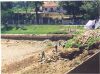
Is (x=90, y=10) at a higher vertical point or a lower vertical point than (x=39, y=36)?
higher

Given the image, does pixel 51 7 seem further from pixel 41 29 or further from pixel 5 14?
pixel 41 29


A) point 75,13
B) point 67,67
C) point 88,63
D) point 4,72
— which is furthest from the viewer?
point 75,13

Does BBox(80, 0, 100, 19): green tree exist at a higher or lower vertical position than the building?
higher

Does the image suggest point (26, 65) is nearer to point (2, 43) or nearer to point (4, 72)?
point (4, 72)

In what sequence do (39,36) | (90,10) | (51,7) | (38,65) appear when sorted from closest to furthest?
(38,65)
(39,36)
(90,10)
(51,7)

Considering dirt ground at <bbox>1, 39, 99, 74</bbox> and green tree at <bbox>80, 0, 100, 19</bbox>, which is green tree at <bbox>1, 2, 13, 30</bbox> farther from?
dirt ground at <bbox>1, 39, 99, 74</bbox>

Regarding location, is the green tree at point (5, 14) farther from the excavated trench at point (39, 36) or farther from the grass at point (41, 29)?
the excavated trench at point (39, 36)

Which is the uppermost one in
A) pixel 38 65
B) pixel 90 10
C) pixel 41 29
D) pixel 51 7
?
pixel 38 65

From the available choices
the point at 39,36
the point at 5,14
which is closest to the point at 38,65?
the point at 39,36

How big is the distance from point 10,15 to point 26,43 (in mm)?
5313

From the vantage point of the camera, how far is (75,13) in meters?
22.0

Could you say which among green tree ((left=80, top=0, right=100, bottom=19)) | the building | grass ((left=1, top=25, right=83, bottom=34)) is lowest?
grass ((left=1, top=25, right=83, bottom=34))

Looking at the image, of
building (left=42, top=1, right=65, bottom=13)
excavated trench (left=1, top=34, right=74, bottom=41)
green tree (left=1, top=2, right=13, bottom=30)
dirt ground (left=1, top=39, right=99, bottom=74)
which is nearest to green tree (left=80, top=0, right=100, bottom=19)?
excavated trench (left=1, top=34, right=74, bottom=41)

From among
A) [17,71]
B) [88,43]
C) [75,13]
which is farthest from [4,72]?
[75,13]
